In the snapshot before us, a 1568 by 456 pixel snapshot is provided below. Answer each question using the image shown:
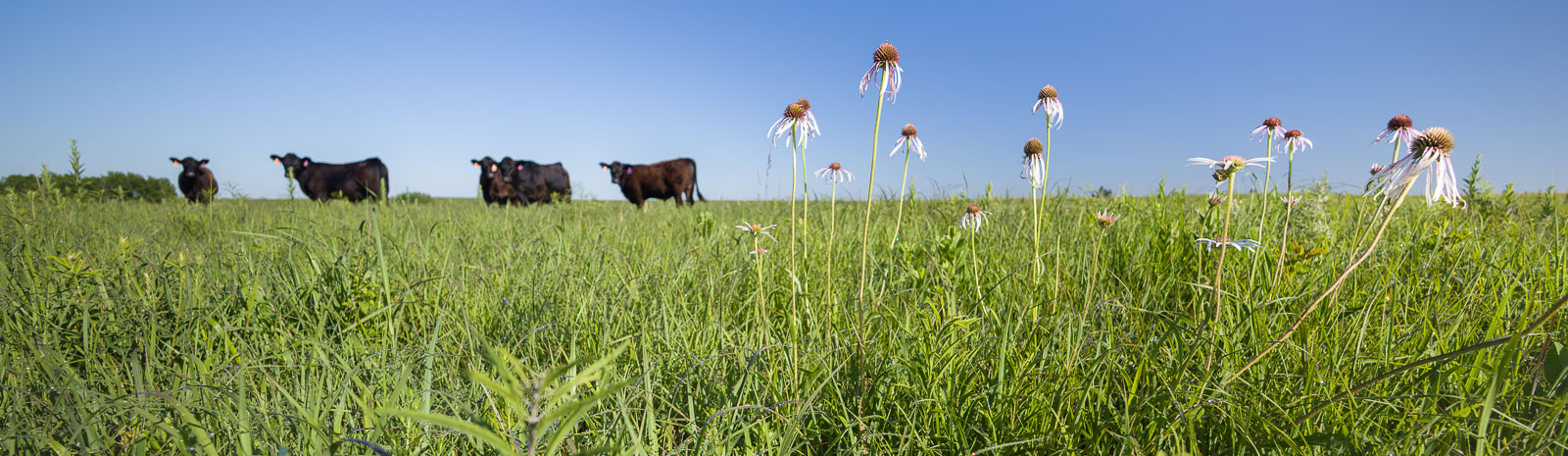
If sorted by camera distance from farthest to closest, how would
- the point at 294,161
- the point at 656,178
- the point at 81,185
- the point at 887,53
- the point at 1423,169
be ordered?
the point at 294,161
the point at 656,178
the point at 81,185
the point at 887,53
the point at 1423,169

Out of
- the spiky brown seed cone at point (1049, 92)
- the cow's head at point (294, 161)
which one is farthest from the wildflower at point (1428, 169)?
the cow's head at point (294, 161)

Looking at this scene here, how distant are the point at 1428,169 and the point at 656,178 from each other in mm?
15679

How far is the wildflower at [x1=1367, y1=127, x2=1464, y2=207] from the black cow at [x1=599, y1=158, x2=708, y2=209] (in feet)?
47.5

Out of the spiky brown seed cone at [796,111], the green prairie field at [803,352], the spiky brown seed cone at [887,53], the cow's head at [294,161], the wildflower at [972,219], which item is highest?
the cow's head at [294,161]

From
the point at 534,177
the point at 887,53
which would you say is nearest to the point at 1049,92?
the point at 887,53

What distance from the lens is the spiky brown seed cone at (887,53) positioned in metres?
1.51

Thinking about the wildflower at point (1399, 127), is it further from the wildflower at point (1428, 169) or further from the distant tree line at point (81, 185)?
the distant tree line at point (81, 185)

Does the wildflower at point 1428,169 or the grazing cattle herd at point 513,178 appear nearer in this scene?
the wildflower at point 1428,169

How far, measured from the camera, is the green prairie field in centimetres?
121

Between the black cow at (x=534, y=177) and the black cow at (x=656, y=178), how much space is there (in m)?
1.52

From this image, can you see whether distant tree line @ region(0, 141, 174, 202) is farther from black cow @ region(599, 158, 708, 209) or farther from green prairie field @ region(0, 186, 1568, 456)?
black cow @ region(599, 158, 708, 209)

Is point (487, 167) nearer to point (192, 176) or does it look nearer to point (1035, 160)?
point (192, 176)

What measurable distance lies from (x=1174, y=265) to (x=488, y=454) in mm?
2578

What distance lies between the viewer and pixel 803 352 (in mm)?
1707
